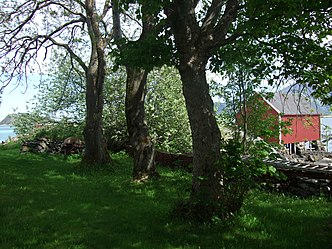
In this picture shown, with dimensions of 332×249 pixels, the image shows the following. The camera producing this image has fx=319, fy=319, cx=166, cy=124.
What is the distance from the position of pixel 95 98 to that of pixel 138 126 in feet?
14.5

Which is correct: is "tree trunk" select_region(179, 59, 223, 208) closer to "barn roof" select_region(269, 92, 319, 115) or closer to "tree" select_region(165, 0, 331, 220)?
"tree" select_region(165, 0, 331, 220)

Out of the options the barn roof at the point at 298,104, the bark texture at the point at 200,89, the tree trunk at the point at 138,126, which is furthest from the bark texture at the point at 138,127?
the bark texture at the point at 200,89

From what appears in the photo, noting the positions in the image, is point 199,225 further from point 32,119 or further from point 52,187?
point 32,119

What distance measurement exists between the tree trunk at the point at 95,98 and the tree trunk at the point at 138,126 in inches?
118

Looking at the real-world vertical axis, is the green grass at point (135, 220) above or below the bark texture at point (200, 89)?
below

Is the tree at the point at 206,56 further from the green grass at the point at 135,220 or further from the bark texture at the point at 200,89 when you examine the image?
A: the green grass at the point at 135,220

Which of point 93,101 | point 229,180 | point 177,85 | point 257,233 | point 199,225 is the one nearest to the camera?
point 257,233

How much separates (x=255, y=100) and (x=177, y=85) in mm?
6869

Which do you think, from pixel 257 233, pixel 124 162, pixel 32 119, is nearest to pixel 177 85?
pixel 124 162

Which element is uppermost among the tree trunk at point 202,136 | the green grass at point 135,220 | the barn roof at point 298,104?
the barn roof at point 298,104

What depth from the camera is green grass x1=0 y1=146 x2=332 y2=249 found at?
486 cm

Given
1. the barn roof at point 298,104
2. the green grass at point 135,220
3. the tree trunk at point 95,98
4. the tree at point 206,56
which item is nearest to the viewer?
the green grass at point 135,220

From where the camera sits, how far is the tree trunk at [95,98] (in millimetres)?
12595

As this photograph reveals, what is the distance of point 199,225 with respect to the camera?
551 cm
